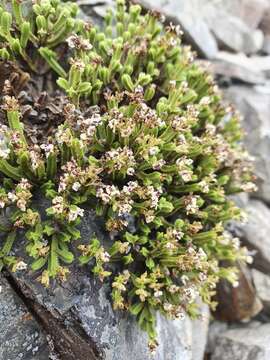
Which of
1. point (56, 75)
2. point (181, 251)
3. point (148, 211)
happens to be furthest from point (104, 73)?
point (181, 251)

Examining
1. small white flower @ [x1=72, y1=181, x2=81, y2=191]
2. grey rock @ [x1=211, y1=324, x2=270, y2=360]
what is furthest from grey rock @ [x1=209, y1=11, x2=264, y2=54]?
small white flower @ [x1=72, y1=181, x2=81, y2=191]

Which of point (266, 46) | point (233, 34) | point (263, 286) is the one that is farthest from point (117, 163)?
point (266, 46)

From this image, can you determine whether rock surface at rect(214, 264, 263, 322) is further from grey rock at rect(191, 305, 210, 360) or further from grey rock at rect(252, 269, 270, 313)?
grey rock at rect(191, 305, 210, 360)

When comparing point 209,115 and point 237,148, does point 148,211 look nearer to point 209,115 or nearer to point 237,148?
point 209,115

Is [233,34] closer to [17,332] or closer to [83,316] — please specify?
[83,316]

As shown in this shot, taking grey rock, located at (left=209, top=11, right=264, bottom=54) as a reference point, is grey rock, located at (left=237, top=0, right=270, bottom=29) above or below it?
above

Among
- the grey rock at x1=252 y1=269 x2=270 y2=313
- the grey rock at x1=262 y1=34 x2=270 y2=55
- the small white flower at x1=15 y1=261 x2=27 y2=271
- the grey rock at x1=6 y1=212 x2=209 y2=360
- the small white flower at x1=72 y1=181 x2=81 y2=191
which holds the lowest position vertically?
the grey rock at x1=6 y1=212 x2=209 y2=360

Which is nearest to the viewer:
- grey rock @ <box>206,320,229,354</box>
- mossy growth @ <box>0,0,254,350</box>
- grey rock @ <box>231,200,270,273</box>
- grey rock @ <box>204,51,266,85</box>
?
mossy growth @ <box>0,0,254,350</box>
